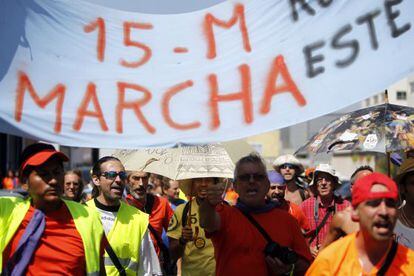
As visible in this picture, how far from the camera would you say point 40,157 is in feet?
15.0

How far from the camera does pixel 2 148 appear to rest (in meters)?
26.9

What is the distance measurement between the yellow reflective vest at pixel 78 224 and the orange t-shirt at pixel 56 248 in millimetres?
28

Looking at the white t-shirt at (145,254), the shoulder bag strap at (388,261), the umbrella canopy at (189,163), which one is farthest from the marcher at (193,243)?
the shoulder bag strap at (388,261)

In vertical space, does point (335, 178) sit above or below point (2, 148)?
below

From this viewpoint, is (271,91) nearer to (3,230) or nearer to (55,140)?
(55,140)

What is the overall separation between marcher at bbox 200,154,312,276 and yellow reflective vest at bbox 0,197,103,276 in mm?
675

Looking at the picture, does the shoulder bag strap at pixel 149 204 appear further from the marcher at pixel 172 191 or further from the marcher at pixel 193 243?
the marcher at pixel 172 191

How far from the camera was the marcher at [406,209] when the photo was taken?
4.95 meters

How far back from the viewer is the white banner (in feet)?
14.0

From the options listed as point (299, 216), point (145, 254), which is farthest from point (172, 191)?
point (145, 254)

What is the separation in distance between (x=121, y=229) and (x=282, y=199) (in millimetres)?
2367

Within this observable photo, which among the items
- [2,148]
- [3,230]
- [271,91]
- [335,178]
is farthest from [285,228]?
[2,148]

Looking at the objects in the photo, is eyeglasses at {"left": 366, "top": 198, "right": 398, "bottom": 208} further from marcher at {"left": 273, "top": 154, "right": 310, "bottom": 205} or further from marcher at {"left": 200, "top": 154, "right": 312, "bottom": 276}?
marcher at {"left": 273, "top": 154, "right": 310, "bottom": 205}

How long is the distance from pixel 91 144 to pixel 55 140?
0.21 m
